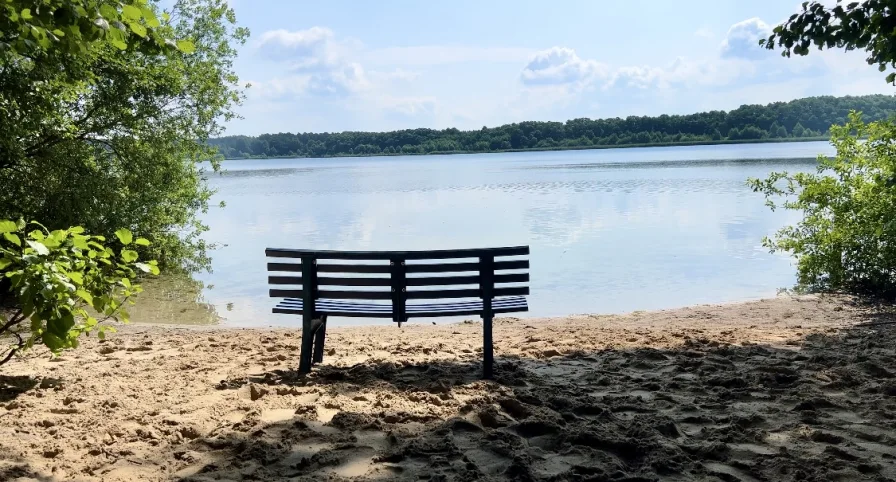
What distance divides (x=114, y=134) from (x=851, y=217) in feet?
40.6

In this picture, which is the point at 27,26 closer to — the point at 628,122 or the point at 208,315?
the point at 208,315

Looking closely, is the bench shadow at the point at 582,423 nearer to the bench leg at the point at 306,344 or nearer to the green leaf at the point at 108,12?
the bench leg at the point at 306,344

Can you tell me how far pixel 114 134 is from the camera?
1309 centimetres

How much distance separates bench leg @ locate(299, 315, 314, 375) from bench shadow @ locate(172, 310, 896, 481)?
91mm

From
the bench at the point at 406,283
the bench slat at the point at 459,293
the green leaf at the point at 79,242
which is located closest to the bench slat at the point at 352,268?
the bench at the point at 406,283

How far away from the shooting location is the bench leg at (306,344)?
5.78 meters

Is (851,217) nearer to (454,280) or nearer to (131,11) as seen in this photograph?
(454,280)

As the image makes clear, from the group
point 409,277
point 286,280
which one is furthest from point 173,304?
point 409,277

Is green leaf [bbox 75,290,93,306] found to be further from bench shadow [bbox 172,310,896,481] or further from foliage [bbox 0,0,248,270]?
foliage [bbox 0,0,248,270]

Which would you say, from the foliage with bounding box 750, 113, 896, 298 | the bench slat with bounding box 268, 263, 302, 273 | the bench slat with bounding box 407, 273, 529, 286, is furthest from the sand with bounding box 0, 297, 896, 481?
the foliage with bounding box 750, 113, 896, 298

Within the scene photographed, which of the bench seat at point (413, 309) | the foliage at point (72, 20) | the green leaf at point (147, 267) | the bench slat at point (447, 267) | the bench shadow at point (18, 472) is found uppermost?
the foliage at point (72, 20)

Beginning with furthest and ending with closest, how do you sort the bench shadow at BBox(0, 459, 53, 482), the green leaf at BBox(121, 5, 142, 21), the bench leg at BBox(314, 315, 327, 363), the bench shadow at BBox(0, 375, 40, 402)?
the bench leg at BBox(314, 315, 327, 363) → the bench shadow at BBox(0, 375, 40, 402) → the green leaf at BBox(121, 5, 142, 21) → the bench shadow at BBox(0, 459, 53, 482)

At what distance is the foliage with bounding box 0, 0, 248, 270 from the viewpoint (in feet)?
33.4

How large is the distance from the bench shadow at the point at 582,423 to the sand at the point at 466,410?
0.05ft
